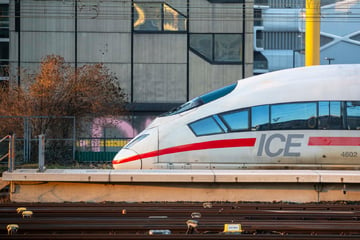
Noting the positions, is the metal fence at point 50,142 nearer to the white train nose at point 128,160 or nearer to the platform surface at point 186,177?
the white train nose at point 128,160

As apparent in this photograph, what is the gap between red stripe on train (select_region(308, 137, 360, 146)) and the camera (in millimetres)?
15438

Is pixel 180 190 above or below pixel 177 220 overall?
Answer: above

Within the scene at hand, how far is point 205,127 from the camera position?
50.7 feet

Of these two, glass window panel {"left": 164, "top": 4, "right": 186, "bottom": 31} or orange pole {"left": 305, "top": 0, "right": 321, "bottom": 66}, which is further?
glass window panel {"left": 164, "top": 4, "right": 186, "bottom": 31}

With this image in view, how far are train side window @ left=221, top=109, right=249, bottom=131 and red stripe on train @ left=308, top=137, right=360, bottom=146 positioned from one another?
1762 millimetres

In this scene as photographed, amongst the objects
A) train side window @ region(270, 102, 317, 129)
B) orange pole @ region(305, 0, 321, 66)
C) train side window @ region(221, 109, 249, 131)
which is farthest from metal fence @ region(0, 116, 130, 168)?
orange pole @ region(305, 0, 321, 66)

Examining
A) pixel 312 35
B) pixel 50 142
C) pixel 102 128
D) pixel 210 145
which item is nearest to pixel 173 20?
pixel 102 128

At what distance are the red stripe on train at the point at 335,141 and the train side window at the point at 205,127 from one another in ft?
8.07

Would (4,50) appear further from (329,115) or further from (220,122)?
(329,115)

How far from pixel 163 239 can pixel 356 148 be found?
7954 mm

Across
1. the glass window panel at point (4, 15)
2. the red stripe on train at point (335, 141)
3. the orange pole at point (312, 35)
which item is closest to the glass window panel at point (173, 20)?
the orange pole at point (312, 35)

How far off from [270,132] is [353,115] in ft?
7.26

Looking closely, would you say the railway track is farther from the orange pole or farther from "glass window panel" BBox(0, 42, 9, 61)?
"glass window panel" BBox(0, 42, 9, 61)

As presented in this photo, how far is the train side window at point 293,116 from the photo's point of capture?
50.5 ft
